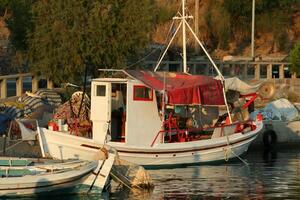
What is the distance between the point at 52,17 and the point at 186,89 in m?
12.9

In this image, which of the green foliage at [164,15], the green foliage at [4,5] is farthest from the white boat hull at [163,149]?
the green foliage at [4,5]

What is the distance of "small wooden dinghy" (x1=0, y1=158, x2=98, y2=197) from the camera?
2523 centimetres

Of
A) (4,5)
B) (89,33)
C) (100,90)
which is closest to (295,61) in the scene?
(89,33)

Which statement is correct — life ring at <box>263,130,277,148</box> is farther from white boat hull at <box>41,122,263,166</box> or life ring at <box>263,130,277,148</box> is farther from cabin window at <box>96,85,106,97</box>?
cabin window at <box>96,85,106,97</box>

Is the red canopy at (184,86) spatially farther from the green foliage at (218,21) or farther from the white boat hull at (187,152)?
the green foliage at (218,21)

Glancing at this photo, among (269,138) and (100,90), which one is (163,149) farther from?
(269,138)

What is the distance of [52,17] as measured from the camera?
1823 inches

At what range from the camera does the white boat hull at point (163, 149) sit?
32781 millimetres

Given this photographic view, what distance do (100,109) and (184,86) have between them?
10.5 feet

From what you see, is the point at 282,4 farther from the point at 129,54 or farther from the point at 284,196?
the point at 284,196

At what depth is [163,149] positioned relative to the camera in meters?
34.3

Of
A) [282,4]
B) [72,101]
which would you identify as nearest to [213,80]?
[72,101]

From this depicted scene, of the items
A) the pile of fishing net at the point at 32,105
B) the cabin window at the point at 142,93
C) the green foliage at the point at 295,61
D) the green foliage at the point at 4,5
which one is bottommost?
the pile of fishing net at the point at 32,105

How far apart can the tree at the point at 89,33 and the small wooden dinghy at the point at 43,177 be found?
62.1 ft
